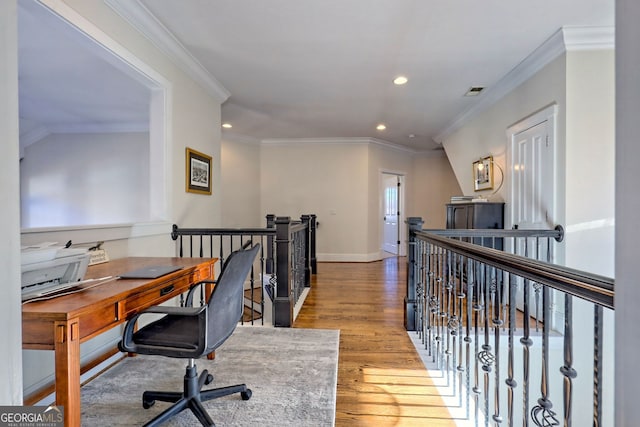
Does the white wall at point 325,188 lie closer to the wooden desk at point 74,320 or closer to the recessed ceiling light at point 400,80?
the recessed ceiling light at point 400,80

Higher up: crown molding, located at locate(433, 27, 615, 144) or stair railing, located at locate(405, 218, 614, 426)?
crown molding, located at locate(433, 27, 615, 144)

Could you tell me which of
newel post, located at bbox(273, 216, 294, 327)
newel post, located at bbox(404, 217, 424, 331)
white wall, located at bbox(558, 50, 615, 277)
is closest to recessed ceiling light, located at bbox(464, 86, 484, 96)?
white wall, located at bbox(558, 50, 615, 277)

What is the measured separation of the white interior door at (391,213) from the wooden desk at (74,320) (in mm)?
6498

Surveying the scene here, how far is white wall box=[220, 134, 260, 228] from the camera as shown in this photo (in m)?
5.89

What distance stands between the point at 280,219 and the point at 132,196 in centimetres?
347

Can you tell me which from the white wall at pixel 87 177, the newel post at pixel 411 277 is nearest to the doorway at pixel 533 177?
the newel post at pixel 411 277

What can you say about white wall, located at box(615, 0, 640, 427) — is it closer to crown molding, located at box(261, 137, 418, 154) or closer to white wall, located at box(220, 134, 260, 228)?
white wall, located at box(220, 134, 260, 228)

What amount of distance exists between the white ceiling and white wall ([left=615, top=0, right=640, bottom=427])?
6.72 feet

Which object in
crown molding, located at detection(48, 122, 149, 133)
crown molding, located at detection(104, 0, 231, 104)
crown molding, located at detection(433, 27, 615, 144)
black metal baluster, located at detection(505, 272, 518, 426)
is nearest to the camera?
black metal baluster, located at detection(505, 272, 518, 426)

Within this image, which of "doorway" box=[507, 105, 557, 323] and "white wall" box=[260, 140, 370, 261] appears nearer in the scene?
"doorway" box=[507, 105, 557, 323]

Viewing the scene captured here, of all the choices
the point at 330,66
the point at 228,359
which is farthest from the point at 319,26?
the point at 228,359

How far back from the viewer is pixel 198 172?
3379 mm

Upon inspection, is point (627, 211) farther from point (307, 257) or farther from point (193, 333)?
point (307, 257)

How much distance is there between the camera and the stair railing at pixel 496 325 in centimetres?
113
